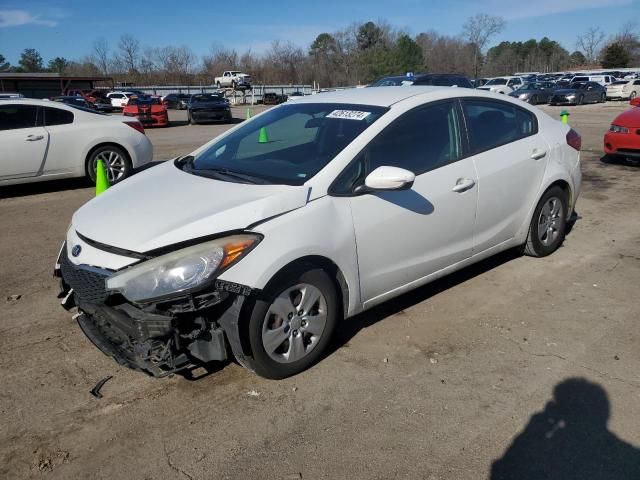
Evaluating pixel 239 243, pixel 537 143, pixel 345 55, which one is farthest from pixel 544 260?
pixel 345 55

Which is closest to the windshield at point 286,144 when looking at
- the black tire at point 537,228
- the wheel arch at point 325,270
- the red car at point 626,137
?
the wheel arch at point 325,270

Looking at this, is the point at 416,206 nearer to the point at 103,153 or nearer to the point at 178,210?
the point at 178,210

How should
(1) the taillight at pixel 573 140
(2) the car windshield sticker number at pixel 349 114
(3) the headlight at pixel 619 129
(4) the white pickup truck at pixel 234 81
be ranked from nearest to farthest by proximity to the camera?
(2) the car windshield sticker number at pixel 349 114, (1) the taillight at pixel 573 140, (3) the headlight at pixel 619 129, (4) the white pickup truck at pixel 234 81

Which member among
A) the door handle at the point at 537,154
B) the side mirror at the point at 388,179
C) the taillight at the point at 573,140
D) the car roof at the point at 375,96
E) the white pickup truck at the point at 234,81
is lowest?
the side mirror at the point at 388,179

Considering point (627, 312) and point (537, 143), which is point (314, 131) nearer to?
point (537, 143)

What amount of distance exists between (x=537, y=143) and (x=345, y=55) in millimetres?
97536

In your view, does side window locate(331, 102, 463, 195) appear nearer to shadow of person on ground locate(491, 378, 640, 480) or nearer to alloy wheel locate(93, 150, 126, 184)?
shadow of person on ground locate(491, 378, 640, 480)

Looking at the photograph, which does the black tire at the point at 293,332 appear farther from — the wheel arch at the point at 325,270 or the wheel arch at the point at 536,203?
the wheel arch at the point at 536,203

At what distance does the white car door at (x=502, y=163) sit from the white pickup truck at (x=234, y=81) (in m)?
57.1

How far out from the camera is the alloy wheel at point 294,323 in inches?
122

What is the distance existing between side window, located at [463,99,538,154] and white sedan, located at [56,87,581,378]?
17mm

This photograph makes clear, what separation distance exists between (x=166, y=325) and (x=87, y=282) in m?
0.59

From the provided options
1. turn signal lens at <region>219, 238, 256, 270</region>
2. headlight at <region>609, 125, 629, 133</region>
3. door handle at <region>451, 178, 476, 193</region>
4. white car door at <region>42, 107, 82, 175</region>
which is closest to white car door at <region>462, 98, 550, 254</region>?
door handle at <region>451, 178, 476, 193</region>

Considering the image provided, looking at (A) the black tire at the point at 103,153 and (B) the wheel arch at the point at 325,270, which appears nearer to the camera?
(B) the wheel arch at the point at 325,270
